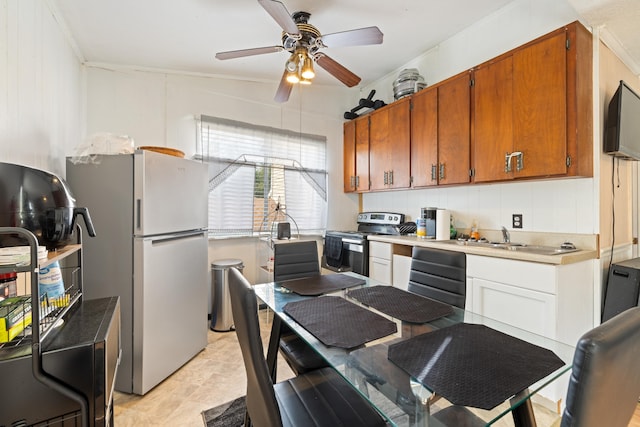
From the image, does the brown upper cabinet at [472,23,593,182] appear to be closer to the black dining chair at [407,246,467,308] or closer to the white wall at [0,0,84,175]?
the black dining chair at [407,246,467,308]

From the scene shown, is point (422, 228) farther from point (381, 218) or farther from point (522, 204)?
point (522, 204)

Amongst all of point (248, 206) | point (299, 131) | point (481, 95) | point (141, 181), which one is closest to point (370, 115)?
point (299, 131)

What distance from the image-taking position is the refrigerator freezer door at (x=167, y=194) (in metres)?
1.92

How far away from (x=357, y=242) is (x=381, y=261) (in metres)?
0.36

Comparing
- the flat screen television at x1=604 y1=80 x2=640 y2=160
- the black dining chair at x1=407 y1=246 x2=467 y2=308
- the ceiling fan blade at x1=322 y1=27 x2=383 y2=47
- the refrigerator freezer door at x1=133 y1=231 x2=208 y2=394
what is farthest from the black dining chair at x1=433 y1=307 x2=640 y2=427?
the refrigerator freezer door at x1=133 y1=231 x2=208 y2=394

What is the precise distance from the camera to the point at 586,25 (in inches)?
78.7

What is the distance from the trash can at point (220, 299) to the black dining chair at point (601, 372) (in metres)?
2.74

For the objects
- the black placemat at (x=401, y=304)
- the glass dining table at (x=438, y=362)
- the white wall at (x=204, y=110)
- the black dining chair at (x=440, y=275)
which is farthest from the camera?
the white wall at (x=204, y=110)

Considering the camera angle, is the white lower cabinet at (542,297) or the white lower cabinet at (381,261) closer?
the white lower cabinet at (542,297)

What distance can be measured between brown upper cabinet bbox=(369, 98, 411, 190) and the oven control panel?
0.35 metres

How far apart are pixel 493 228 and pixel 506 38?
5.49 ft

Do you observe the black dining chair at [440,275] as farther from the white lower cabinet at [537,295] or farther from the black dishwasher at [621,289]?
the black dishwasher at [621,289]

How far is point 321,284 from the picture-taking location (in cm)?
188

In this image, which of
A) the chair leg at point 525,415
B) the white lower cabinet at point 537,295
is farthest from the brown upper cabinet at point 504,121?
the chair leg at point 525,415
